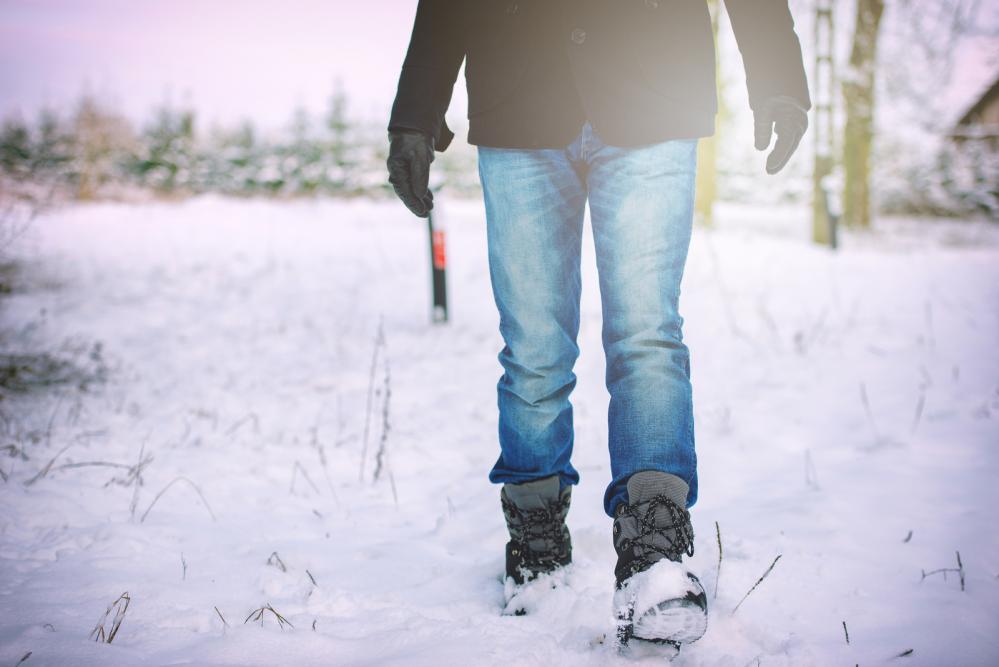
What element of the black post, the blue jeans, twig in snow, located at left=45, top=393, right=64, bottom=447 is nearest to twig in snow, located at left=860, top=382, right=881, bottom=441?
the blue jeans

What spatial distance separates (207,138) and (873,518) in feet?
89.5

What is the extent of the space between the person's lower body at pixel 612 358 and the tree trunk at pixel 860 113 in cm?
1091

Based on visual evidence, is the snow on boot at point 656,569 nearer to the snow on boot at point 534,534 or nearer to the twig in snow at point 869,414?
the snow on boot at point 534,534

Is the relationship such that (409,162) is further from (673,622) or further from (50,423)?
(50,423)

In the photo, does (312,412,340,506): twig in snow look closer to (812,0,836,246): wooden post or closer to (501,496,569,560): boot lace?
(501,496,569,560): boot lace

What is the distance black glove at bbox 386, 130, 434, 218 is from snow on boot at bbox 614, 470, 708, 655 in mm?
863

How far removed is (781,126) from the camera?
1323 mm

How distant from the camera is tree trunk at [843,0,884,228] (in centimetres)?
954

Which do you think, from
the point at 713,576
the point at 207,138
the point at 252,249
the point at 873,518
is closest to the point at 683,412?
the point at 713,576

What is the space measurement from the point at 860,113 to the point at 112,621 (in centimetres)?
1238

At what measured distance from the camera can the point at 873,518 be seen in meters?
1.81

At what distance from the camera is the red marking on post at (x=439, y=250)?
454 cm

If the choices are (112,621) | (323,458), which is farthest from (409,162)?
(323,458)

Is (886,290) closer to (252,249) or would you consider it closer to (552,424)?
(552,424)
